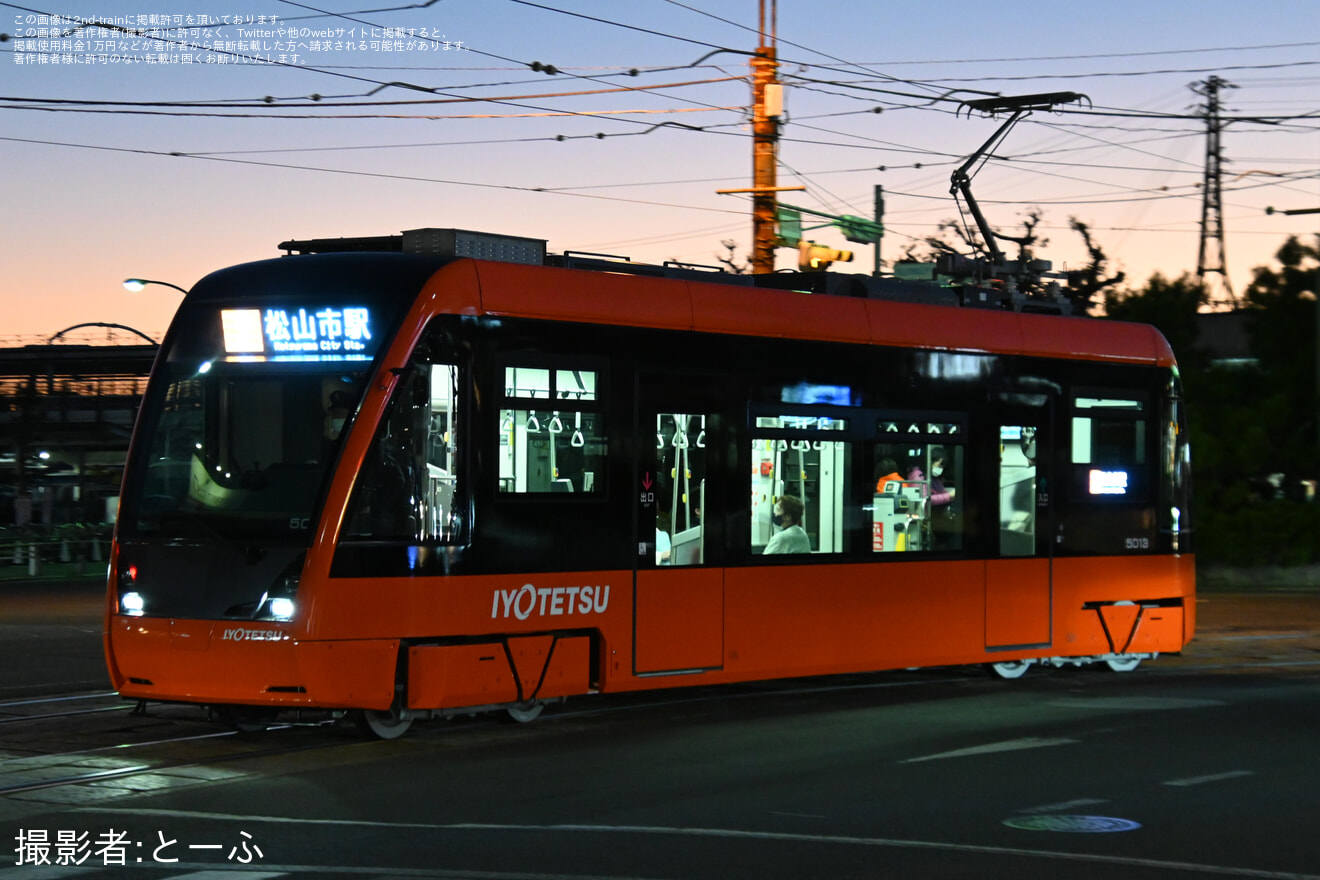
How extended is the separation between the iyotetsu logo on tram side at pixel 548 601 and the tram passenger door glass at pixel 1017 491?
175 inches

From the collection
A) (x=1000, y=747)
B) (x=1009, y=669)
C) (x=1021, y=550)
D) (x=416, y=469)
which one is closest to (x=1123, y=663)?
(x=1009, y=669)

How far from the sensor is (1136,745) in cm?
1151

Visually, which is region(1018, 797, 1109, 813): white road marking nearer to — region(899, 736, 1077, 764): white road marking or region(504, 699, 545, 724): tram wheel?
region(899, 736, 1077, 764): white road marking

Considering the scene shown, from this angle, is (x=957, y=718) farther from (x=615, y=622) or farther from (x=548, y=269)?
(x=548, y=269)

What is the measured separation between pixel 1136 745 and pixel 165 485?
6.45m

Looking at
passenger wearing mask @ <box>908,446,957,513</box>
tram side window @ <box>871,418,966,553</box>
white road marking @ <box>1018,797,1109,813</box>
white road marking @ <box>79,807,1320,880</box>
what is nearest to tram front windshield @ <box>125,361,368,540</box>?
→ white road marking @ <box>79,807,1320,880</box>

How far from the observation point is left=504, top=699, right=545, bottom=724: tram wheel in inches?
481

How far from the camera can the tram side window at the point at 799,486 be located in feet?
43.6

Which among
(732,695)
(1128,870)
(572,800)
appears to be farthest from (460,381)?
(1128,870)

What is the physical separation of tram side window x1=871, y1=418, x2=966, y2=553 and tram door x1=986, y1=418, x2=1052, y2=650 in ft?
1.83

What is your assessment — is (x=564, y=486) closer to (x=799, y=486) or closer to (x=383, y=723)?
(x=383, y=723)

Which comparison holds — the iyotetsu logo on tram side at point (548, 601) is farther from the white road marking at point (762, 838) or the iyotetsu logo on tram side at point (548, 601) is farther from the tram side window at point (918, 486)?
the white road marking at point (762, 838)

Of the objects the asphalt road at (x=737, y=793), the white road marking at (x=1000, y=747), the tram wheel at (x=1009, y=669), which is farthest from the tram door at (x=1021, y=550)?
the white road marking at (x=1000, y=747)

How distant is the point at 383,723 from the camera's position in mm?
11523
